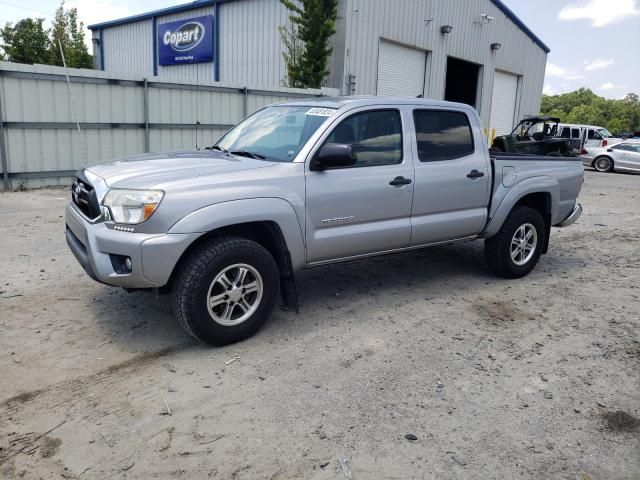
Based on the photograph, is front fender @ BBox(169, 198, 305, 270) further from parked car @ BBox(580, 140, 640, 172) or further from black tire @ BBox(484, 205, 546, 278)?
parked car @ BBox(580, 140, 640, 172)

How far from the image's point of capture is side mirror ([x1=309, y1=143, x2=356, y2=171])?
4.21 meters

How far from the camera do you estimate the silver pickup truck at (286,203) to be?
12.3 feet

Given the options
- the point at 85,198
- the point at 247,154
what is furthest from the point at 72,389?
the point at 247,154

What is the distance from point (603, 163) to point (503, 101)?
5.60 metres

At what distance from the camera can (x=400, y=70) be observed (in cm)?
1930

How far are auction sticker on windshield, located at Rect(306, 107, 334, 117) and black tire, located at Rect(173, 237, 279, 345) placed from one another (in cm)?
133

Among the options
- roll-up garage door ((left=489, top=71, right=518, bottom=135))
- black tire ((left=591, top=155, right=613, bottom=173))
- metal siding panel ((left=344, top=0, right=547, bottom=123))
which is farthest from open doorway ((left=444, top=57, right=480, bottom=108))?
black tire ((left=591, top=155, right=613, bottom=173))

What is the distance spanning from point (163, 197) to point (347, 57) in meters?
14.4

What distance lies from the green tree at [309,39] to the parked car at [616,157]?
12307 millimetres

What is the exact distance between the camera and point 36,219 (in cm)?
817

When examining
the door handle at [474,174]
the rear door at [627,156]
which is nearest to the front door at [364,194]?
the door handle at [474,174]

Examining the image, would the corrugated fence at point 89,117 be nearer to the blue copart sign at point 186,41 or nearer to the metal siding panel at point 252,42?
the metal siding panel at point 252,42

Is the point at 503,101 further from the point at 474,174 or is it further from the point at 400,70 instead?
the point at 474,174

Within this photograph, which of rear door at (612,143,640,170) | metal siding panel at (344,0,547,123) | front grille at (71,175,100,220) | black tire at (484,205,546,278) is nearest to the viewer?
front grille at (71,175,100,220)
